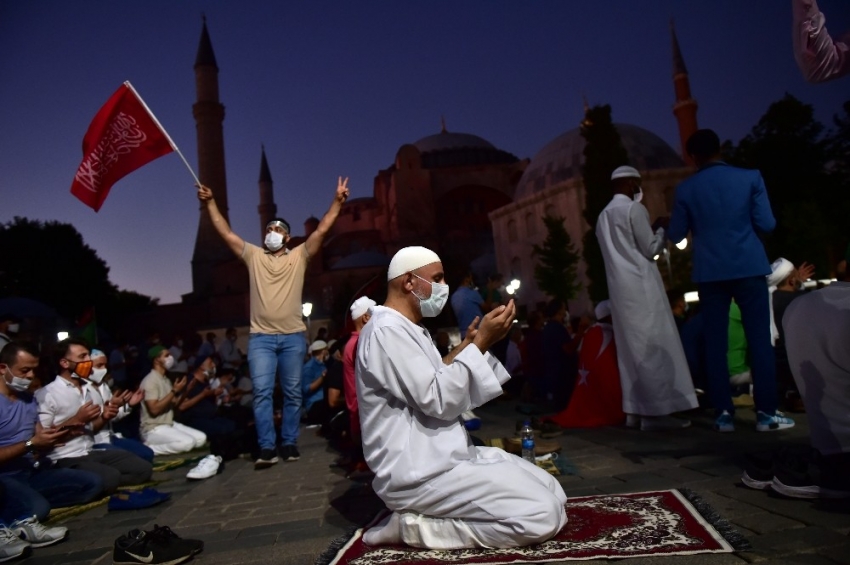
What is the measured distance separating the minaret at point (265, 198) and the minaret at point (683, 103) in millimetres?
36041

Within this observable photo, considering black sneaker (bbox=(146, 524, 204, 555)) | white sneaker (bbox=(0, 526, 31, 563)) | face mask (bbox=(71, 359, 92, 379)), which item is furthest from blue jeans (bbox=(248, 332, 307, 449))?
black sneaker (bbox=(146, 524, 204, 555))

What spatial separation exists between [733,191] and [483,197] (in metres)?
48.0

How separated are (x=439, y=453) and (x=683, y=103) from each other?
Answer: 48.7 meters

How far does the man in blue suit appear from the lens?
4.86 m

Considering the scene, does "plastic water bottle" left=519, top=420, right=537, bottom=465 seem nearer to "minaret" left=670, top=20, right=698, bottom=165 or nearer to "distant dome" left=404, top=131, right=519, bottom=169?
"minaret" left=670, top=20, right=698, bottom=165

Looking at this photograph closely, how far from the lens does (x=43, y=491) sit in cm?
486

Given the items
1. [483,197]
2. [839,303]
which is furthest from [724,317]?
[483,197]

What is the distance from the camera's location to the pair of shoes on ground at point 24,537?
3715 mm

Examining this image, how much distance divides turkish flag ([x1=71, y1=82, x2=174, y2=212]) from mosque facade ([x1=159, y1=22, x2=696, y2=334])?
28.8 m

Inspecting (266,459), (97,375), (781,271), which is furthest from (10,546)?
(781,271)

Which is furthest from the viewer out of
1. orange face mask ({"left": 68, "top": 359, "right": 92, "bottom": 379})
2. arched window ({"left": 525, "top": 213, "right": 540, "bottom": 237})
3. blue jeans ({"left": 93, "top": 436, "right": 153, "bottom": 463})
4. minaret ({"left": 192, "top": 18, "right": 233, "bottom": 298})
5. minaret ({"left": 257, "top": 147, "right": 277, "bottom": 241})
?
minaret ({"left": 257, "top": 147, "right": 277, "bottom": 241})

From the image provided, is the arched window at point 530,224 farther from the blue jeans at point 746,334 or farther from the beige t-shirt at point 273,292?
the blue jeans at point 746,334

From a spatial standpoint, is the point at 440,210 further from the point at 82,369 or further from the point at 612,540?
the point at 612,540

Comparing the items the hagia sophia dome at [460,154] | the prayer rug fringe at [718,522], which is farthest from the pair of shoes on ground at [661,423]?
the hagia sophia dome at [460,154]
